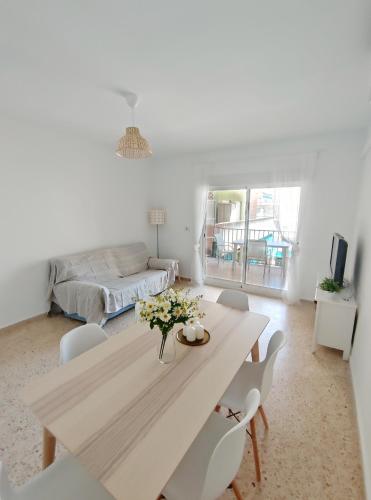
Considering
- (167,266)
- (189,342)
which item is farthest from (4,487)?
(167,266)

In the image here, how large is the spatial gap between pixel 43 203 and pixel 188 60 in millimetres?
2557

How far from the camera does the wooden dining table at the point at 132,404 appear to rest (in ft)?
2.46

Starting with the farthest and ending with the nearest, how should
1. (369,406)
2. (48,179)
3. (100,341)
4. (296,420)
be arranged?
(48,179) < (296,420) < (100,341) < (369,406)

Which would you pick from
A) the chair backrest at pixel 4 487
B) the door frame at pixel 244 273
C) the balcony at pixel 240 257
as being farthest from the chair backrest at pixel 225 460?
the balcony at pixel 240 257

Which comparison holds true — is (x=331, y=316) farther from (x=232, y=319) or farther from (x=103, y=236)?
(x=103, y=236)

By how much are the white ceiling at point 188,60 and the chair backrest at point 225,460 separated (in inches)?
78.0

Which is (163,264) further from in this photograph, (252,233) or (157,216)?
(252,233)

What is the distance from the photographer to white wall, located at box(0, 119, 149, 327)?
2768 mm

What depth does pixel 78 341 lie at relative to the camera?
1422 mm

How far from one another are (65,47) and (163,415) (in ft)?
7.34

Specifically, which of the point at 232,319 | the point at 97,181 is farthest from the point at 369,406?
the point at 97,181

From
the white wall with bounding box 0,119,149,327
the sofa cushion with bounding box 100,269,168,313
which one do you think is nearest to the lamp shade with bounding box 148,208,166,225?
the white wall with bounding box 0,119,149,327

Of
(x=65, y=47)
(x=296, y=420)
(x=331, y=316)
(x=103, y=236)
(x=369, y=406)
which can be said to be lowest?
(x=296, y=420)

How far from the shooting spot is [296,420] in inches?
65.2
